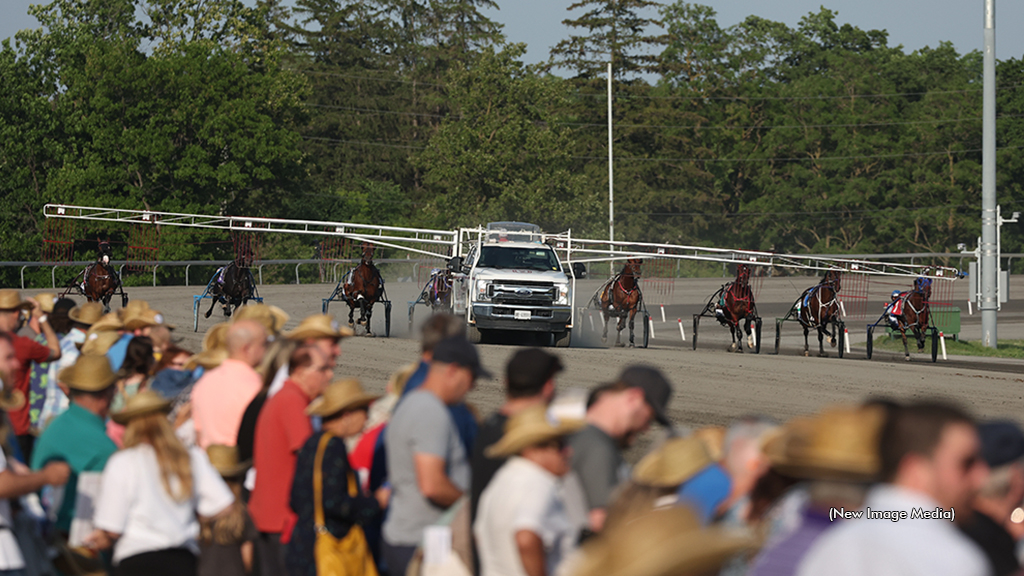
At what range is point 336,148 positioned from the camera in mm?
74000

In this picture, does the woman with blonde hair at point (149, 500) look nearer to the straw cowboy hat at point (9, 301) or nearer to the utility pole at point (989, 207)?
the straw cowboy hat at point (9, 301)

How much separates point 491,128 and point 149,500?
57.5m

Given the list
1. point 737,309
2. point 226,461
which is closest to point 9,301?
point 226,461

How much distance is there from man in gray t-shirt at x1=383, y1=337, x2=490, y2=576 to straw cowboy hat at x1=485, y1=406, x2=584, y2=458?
2.14 feet

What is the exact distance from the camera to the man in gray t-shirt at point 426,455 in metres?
4.93

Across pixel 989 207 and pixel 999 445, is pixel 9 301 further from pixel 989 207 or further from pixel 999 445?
pixel 989 207

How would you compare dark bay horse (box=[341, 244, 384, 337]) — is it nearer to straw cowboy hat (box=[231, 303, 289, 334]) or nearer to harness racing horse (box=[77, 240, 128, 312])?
harness racing horse (box=[77, 240, 128, 312])

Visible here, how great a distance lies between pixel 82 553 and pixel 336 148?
70.3 meters

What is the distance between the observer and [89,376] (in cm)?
531

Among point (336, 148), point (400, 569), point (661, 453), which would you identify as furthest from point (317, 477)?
point (336, 148)

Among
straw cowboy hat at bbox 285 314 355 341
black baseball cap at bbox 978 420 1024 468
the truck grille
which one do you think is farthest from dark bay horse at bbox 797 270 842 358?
black baseball cap at bbox 978 420 1024 468

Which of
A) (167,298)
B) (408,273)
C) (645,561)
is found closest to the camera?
(645,561)

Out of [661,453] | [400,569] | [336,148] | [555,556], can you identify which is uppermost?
[336,148]

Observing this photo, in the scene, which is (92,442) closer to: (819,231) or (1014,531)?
(1014,531)
